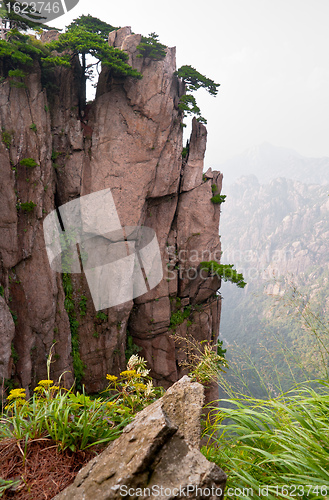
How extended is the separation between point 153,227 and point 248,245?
150826 mm

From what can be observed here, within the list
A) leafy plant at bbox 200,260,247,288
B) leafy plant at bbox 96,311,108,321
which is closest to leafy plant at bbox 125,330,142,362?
leafy plant at bbox 96,311,108,321

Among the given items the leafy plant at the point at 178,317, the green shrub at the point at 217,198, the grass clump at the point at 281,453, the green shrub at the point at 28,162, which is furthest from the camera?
the green shrub at the point at 217,198

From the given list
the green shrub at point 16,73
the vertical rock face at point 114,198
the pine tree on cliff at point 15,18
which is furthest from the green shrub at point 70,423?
the pine tree on cliff at point 15,18

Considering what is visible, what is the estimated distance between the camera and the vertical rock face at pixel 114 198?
10102 millimetres

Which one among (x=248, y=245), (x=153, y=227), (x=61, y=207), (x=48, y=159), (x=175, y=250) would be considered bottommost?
(x=248, y=245)

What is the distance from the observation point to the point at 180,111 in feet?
44.9

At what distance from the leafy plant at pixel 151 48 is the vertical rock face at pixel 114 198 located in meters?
0.33

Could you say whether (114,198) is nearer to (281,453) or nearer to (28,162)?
(28,162)

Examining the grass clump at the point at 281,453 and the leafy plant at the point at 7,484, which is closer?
the grass clump at the point at 281,453

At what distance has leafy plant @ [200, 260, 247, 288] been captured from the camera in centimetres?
1307

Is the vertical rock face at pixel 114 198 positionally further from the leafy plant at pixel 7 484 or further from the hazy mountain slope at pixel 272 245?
the hazy mountain slope at pixel 272 245

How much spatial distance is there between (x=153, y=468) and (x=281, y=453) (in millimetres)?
861

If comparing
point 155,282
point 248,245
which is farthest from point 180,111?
point 248,245

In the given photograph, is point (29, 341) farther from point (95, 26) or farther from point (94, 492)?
point (95, 26)
